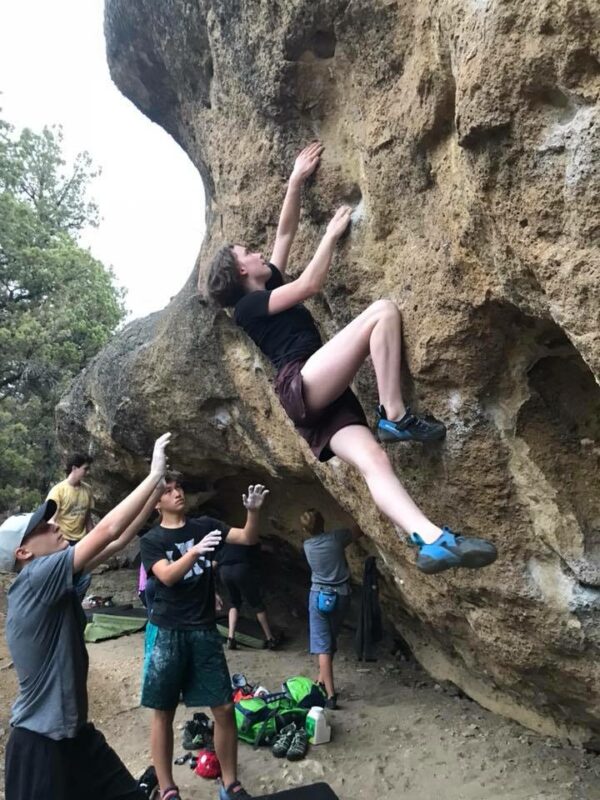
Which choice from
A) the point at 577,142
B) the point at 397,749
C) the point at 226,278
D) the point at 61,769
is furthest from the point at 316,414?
the point at 397,749

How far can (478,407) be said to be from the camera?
331 centimetres

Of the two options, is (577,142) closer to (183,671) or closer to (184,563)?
(184,563)

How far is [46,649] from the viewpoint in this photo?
9.04ft

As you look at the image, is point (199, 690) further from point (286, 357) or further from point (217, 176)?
point (217, 176)

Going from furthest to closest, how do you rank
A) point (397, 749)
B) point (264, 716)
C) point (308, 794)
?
point (264, 716)
point (397, 749)
point (308, 794)

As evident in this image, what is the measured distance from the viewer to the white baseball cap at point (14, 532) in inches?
107

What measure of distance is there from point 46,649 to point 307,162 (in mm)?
2863

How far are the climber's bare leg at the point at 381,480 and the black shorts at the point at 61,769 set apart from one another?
1593 mm

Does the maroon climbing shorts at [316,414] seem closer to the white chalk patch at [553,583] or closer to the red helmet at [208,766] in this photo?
the white chalk patch at [553,583]

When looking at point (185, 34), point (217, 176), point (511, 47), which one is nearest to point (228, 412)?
point (217, 176)

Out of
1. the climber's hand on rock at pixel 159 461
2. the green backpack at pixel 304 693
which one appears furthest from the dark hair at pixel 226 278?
the green backpack at pixel 304 693

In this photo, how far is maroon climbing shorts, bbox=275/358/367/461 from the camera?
10.8 feet

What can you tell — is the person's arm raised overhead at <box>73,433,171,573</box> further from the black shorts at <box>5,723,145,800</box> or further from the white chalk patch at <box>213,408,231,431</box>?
the white chalk patch at <box>213,408,231,431</box>

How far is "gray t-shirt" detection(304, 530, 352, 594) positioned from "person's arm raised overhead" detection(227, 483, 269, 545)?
4.80 feet
